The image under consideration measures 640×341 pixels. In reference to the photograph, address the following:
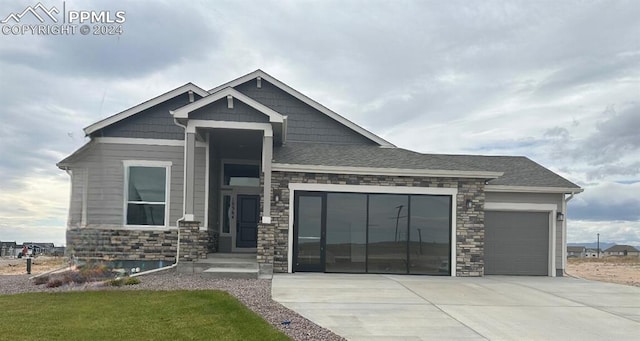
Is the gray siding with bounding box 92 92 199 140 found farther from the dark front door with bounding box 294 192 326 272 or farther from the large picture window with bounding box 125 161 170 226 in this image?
the dark front door with bounding box 294 192 326 272

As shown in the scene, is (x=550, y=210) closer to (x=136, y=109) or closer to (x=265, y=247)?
(x=265, y=247)

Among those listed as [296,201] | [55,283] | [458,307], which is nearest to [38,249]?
[55,283]

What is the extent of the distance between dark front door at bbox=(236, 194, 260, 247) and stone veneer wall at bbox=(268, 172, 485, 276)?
3.36 meters

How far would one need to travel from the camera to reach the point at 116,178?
14688mm

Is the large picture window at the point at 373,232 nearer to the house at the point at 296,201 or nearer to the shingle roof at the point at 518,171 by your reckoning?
the house at the point at 296,201

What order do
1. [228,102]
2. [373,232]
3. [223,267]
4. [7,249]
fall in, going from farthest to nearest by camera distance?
[7,249]
[373,232]
[228,102]
[223,267]

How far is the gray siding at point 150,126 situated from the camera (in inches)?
587

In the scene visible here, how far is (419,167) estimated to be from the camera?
14156mm

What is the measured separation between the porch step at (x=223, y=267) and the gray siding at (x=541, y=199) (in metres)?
7.24

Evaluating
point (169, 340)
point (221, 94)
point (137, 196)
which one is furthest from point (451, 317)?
point (137, 196)

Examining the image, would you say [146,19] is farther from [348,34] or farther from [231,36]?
[348,34]

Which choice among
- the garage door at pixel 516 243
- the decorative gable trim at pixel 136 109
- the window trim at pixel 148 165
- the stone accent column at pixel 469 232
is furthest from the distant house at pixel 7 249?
the garage door at pixel 516 243

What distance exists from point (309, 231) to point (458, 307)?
17.7 ft

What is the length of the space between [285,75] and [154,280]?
944 cm
